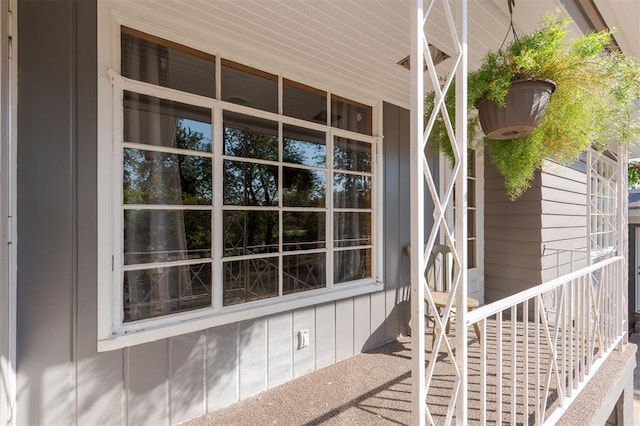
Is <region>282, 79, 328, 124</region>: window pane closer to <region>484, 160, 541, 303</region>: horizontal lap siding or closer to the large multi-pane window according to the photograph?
the large multi-pane window

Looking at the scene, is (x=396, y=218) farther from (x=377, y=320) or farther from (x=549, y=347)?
(x=549, y=347)

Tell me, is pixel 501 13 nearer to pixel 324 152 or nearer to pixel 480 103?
pixel 480 103

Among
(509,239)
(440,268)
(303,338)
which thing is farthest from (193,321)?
(509,239)

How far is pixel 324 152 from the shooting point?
9.01 feet

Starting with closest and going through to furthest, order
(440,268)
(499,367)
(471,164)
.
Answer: (499,367) < (440,268) < (471,164)

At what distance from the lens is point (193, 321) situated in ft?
6.37

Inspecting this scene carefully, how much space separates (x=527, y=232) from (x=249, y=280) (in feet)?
11.2

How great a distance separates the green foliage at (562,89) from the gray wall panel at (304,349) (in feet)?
5.29

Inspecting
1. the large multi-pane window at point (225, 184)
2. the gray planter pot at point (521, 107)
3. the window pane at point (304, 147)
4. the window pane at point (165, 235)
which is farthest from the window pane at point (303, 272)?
the gray planter pot at point (521, 107)

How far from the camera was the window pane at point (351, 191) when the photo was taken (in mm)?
2852

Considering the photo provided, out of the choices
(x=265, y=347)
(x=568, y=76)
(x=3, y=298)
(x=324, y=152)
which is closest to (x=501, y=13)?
(x=568, y=76)

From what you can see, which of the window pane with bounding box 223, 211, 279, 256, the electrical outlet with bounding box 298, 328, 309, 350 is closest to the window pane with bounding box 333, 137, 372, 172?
the window pane with bounding box 223, 211, 279, 256

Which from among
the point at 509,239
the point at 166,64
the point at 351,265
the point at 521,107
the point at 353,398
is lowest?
the point at 353,398

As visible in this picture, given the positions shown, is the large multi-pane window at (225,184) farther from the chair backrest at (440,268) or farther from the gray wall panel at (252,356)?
the chair backrest at (440,268)
